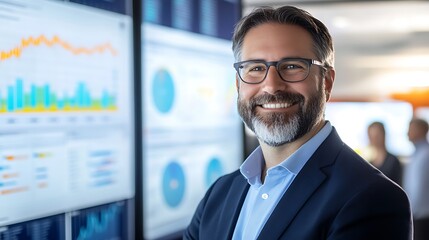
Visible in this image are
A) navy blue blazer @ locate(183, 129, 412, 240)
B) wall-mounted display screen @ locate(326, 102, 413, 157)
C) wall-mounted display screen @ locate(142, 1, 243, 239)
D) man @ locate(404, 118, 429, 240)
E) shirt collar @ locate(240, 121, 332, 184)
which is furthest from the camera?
wall-mounted display screen @ locate(326, 102, 413, 157)

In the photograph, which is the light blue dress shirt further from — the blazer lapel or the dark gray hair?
the dark gray hair

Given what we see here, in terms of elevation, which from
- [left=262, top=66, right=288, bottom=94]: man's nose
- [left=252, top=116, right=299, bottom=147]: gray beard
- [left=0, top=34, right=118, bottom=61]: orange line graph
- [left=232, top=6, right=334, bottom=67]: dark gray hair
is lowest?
[left=252, top=116, right=299, bottom=147]: gray beard

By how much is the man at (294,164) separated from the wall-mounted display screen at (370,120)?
884cm

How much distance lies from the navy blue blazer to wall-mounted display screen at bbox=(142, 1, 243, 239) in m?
0.45

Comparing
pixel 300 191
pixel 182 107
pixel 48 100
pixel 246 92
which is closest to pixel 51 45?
pixel 48 100

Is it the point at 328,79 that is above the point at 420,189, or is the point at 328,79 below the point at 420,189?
above

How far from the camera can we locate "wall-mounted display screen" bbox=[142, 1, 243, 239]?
1.99 meters

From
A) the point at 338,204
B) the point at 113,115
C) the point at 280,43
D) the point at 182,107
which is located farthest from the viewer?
the point at 182,107

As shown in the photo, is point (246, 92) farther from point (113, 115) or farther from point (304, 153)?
point (113, 115)

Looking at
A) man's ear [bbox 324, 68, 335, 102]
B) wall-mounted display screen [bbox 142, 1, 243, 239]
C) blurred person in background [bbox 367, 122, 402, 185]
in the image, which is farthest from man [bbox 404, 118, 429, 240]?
man's ear [bbox 324, 68, 335, 102]

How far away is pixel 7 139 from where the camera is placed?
57.7 inches

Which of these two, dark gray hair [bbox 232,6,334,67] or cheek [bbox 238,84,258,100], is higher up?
dark gray hair [bbox 232,6,334,67]

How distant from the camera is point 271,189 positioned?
5.33 feet

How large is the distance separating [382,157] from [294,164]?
3.96 metres
